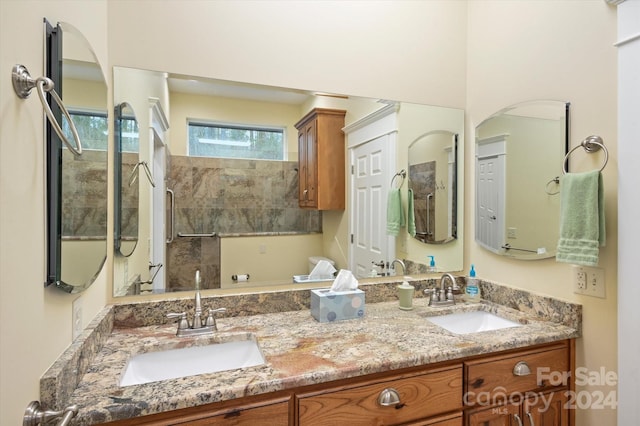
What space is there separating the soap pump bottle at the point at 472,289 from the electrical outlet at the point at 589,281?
481mm

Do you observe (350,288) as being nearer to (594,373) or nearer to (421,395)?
(421,395)

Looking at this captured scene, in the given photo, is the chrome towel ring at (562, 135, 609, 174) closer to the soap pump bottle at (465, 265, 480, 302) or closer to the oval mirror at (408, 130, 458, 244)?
the oval mirror at (408, 130, 458, 244)

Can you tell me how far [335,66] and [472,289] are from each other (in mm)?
1423

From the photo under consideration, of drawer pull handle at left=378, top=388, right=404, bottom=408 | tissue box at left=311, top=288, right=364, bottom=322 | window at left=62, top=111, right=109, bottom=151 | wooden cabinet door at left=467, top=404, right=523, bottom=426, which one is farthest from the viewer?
tissue box at left=311, top=288, right=364, bottom=322

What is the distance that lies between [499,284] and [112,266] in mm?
1919

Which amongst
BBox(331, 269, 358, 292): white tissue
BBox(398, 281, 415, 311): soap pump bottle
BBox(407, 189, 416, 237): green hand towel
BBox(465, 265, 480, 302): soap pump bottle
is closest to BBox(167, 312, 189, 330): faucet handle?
BBox(331, 269, 358, 292): white tissue

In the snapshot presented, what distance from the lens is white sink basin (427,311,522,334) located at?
5.68 ft

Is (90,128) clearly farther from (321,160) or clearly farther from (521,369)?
(521,369)

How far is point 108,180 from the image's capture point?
4.68 feet

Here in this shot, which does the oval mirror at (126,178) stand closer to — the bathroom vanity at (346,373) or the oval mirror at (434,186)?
the bathroom vanity at (346,373)

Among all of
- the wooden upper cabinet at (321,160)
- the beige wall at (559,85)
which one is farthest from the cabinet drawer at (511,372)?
the wooden upper cabinet at (321,160)

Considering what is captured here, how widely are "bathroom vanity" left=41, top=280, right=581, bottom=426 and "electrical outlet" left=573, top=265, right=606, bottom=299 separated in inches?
3.3

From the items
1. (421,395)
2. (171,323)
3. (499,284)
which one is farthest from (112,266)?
(499,284)

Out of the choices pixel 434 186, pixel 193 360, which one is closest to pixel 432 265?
pixel 434 186
